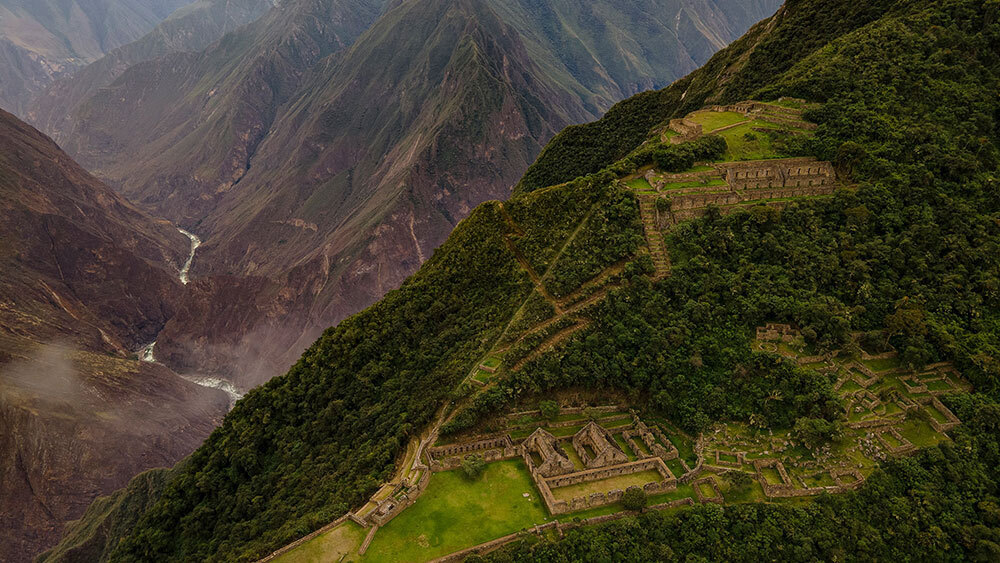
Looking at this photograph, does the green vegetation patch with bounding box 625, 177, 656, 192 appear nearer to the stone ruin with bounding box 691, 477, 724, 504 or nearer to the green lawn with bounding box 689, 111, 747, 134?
the green lawn with bounding box 689, 111, 747, 134

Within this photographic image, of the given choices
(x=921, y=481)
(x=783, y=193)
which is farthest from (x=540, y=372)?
(x=783, y=193)

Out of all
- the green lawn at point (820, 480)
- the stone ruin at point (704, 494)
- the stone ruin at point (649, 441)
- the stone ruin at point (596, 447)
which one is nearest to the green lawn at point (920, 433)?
the green lawn at point (820, 480)

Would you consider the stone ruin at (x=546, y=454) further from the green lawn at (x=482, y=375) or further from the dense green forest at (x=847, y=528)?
the green lawn at (x=482, y=375)

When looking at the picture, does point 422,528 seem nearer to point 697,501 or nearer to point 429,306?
point 697,501

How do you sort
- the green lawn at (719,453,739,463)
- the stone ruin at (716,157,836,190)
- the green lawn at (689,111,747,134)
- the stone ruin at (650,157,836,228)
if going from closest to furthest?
the green lawn at (719,453,739,463), the stone ruin at (650,157,836,228), the stone ruin at (716,157,836,190), the green lawn at (689,111,747,134)

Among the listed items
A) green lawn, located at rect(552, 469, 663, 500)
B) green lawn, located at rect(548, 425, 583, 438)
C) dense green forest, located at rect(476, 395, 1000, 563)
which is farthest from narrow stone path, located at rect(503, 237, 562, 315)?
dense green forest, located at rect(476, 395, 1000, 563)

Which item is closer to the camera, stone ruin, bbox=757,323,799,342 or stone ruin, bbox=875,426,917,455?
stone ruin, bbox=875,426,917,455

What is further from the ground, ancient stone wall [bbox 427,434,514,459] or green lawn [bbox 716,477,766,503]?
ancient stone wall [bbox 427,434,514,459]
